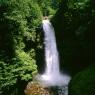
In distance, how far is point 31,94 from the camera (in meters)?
18.9

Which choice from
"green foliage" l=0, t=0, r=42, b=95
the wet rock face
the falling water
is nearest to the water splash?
the falling water

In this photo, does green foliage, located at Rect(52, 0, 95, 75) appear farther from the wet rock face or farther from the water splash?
the wet rock face

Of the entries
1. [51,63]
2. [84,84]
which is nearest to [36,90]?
[51,63]

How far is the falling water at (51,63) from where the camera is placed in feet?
74.0

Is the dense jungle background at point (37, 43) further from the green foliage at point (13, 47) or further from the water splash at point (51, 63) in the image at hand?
the water splash at point (51, 63)

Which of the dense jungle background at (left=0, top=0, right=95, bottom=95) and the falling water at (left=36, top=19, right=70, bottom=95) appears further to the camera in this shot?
the falling water at (left=36, top=19, right=70, bottom=95)

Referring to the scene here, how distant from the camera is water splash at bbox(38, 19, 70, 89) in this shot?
22.7 m

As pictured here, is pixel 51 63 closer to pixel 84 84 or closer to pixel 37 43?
pixel 37 43

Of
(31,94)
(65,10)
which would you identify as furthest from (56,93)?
(65,10)

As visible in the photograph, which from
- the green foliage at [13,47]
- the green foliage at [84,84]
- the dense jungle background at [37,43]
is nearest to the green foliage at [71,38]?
the dense jungle background at [37,43]

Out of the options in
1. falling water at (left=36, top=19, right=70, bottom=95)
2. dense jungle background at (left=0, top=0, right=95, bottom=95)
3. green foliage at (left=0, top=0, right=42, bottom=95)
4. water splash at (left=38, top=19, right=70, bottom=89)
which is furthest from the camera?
water splash at (left=38, top=19, right=70, bottom=89)

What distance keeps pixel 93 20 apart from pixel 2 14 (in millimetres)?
7504

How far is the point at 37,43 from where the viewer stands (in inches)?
984

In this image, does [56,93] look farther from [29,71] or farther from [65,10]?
[65,10]
